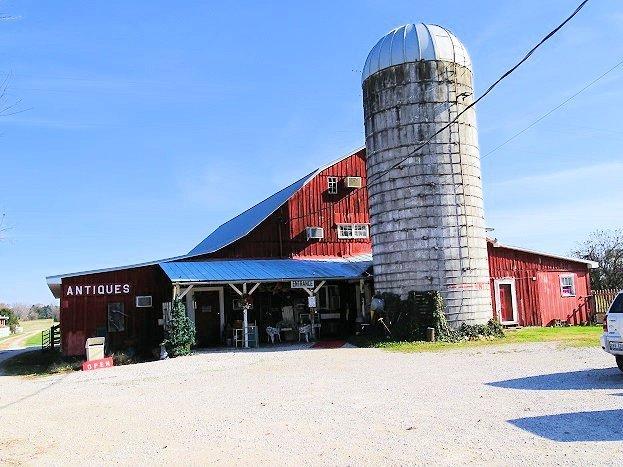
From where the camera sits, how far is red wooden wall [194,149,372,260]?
25547 mm

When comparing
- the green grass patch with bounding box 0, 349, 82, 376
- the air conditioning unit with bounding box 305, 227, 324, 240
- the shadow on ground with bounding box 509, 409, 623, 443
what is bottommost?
the green grass patch with bounding box 0, 349, 82, 376

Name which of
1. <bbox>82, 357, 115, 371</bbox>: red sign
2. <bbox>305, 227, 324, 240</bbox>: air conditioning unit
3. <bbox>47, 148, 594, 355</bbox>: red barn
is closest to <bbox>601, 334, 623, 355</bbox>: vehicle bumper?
<bbox>47, 148, 594, 355</bbox>: red barn

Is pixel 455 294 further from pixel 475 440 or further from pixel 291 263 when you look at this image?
pixel 475 440

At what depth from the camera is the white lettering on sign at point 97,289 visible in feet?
72.5

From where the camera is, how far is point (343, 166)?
28125mm

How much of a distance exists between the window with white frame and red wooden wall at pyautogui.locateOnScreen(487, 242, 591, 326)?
301 inches

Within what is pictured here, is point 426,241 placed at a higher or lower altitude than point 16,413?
higher

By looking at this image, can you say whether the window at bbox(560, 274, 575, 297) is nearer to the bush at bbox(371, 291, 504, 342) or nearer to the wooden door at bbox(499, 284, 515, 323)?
the wooden door at bbox(499, 284, 515, 323)

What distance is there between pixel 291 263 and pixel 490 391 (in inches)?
597

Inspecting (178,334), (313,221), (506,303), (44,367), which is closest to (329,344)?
(178,334)

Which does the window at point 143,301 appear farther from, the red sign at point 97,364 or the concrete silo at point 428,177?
the concrete silo at point 428,177

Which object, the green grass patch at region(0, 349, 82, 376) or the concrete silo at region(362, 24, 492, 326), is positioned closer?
the green grass patch at region(0, 349, 82, 376)

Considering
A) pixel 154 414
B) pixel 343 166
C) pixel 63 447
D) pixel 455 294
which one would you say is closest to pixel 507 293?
pixel 455 294

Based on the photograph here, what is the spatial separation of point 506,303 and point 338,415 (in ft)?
63.6
